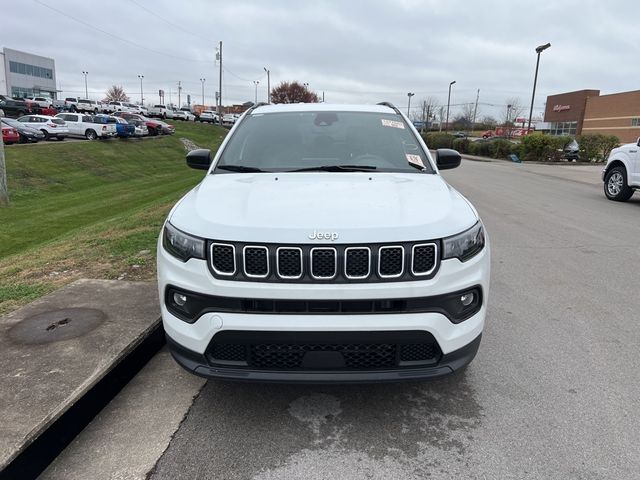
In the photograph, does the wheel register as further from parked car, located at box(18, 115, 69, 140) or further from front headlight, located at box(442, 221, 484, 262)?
parked car, located at box(18, 115, 69, 140)

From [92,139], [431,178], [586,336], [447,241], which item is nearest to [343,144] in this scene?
[431,178]

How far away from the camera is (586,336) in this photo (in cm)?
423

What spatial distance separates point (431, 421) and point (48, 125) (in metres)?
33.8

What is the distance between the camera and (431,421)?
2998mm

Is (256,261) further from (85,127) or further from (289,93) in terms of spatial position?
(289,93)

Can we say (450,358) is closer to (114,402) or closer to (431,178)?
(431,178)

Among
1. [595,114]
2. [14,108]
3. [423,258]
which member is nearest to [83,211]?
[423,258]

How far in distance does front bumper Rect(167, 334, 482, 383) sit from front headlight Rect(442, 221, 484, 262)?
516 millimetres

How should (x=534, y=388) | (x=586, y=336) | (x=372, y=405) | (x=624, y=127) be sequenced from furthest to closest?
(x=624, y=127), (x=586, y=336), (x=534, y=388), (x=372, y=405)

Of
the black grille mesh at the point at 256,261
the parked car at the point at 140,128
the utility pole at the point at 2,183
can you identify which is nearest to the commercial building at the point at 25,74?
the parked car at the point at 140,128

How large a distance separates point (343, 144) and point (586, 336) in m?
2.59

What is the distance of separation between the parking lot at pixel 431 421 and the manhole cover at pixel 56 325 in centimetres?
61

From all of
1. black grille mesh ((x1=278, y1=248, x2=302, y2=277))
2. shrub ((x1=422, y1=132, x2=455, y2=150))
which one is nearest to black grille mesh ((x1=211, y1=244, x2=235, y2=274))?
black grille mesh ((x1=278, y1=248, x2=302, y2=277))

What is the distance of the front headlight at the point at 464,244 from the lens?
8.99 feet
